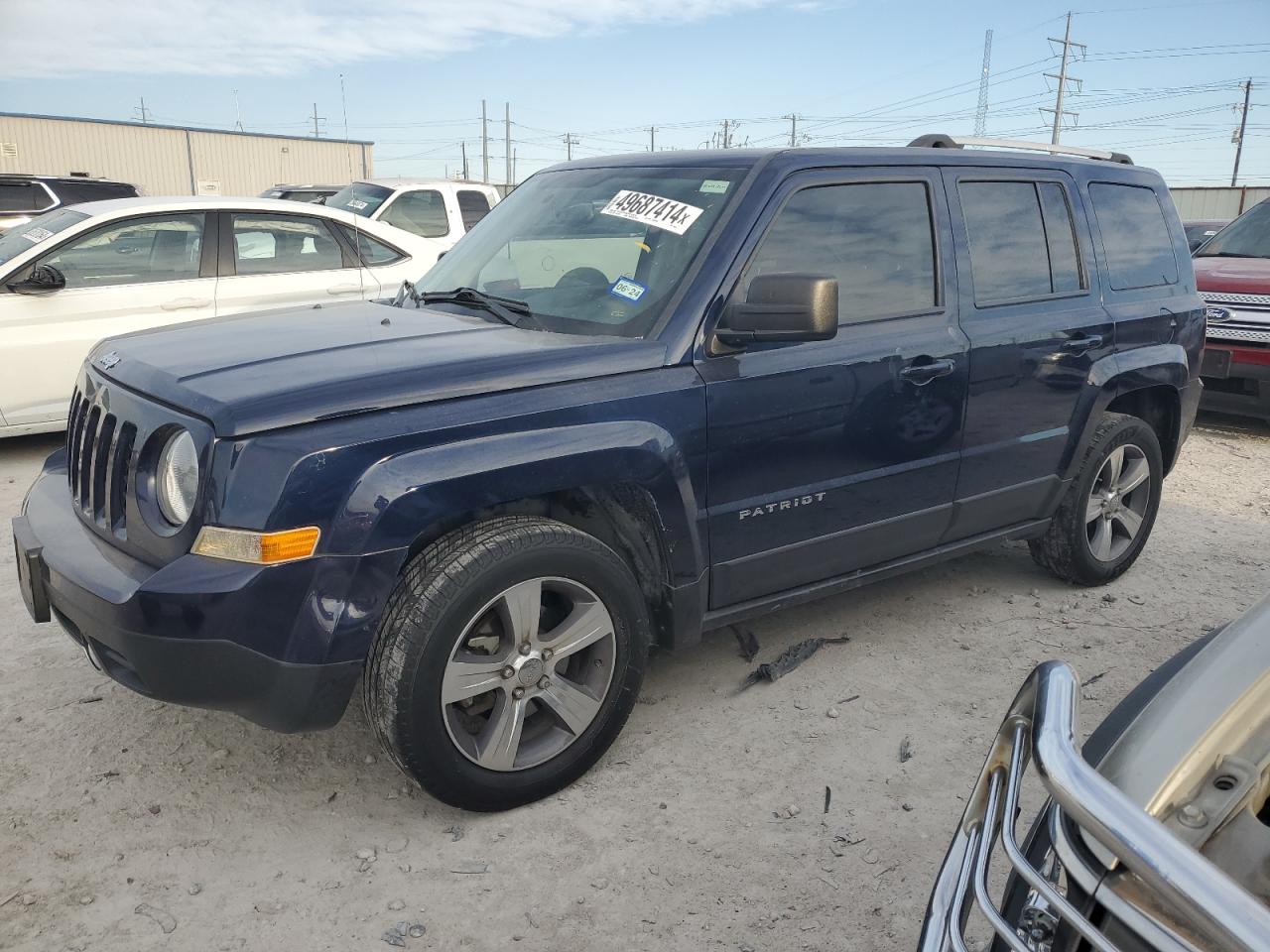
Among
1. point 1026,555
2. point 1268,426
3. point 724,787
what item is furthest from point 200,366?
point 1268,426

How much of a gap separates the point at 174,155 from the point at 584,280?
40.1 m

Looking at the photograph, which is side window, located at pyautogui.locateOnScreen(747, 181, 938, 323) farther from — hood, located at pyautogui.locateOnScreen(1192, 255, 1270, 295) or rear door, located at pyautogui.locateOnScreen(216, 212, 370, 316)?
hood, located at pyautogui.locateOnScreen(1192, 255, 1270, 295)

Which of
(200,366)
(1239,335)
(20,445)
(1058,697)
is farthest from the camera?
(1239,335)

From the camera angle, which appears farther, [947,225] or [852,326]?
[947,225]

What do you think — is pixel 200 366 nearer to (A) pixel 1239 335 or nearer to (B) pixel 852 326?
(B) pixel 852 326

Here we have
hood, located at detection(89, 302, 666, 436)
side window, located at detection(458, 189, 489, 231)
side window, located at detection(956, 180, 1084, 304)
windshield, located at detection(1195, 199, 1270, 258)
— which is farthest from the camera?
side window, located at detection(458, 189, 489, 231)

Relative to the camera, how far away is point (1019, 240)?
4055mm

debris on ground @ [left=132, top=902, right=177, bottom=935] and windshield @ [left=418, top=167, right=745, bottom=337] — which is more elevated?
windshield @ [left=418, top=167, right=745, bottom=337]

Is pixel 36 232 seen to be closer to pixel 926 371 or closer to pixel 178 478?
pixel 178 478

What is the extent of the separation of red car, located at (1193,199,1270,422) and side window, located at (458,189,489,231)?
7.76 m

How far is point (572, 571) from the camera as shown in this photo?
286cm

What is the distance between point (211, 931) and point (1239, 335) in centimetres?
788

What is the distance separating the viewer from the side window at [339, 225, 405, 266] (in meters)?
7.41

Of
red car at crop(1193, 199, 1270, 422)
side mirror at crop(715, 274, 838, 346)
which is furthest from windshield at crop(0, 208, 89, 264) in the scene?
red car at crop(1193, 199, 1270, 422)
